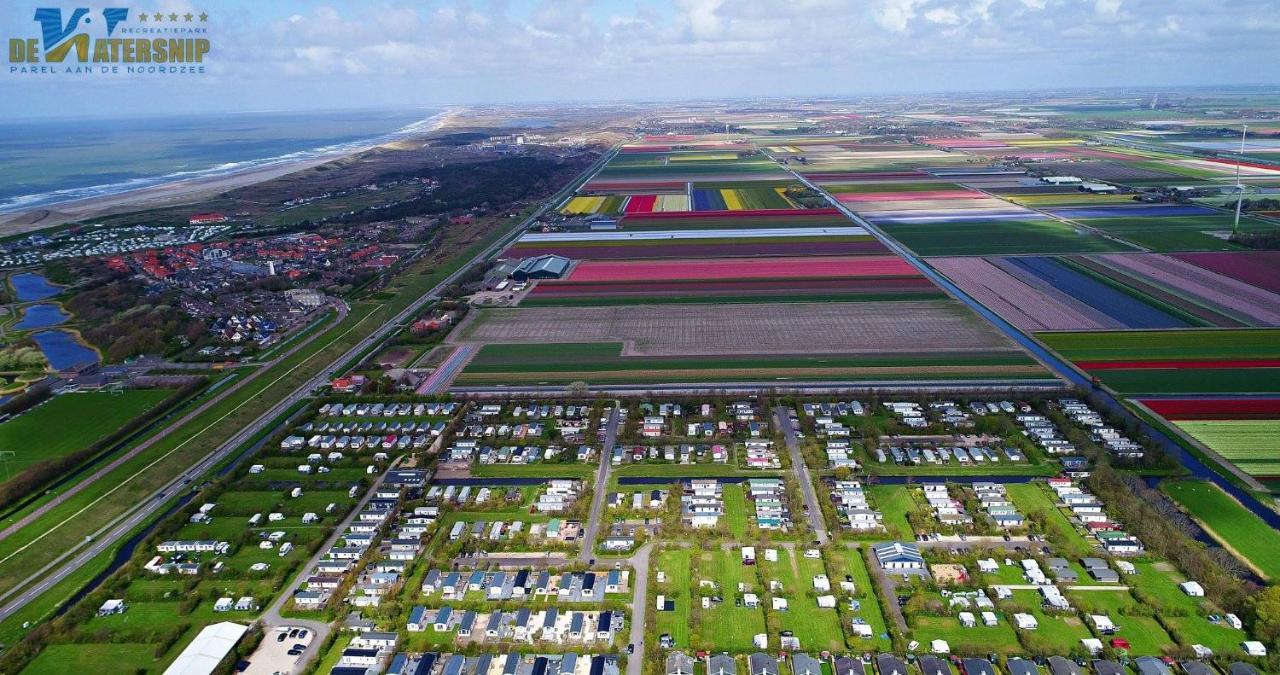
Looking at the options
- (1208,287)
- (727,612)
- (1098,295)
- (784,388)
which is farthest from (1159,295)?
(727,612)

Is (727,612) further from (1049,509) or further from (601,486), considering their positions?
(1049,509)

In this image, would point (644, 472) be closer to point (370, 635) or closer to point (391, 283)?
point (370, 635)

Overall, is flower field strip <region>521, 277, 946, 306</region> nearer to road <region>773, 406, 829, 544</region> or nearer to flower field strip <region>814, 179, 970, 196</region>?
road <region>773, 406, 829, 544</region>

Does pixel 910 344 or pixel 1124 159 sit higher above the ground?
pixel 1124 159

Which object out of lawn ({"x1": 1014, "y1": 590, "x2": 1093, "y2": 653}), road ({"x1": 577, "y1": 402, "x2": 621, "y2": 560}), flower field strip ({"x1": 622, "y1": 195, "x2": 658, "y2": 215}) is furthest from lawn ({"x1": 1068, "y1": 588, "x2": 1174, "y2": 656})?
flower field strip ({"x1": 622, "y1": 195, "x2": 658, "y2": 215})

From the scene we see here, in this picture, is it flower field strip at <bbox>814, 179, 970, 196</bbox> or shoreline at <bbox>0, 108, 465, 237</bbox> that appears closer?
shoreline at <bbox>0, 108, 465, 237</bbox>

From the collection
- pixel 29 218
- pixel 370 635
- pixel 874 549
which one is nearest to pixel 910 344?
pixel 874 549
